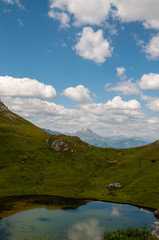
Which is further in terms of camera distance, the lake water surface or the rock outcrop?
the rock outcrop

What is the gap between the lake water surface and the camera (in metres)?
54.6

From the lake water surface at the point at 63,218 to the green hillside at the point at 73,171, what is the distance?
32.9ft

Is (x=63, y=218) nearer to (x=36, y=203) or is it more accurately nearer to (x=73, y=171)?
(x=36, y=203)

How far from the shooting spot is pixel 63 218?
6675 cm

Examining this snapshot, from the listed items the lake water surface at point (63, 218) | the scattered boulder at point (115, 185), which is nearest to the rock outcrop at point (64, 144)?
the scattered boulder at point (115, 185)

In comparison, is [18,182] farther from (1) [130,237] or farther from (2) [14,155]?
(1) [130,237]

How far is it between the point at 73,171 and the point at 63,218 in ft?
232

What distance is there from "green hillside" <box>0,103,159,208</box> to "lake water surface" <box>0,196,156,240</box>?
10.0 meters

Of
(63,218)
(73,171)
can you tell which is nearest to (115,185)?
(73,171)

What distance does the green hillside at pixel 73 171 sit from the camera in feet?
324

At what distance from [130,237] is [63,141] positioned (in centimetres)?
13761

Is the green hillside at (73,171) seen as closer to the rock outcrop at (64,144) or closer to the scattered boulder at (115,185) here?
the rock outcrop at (64,144)

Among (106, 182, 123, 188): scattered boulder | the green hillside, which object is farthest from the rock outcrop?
(106, 182, 123, 188): scattered boulder

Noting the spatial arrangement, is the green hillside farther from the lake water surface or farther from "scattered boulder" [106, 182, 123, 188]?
the lake water surface
